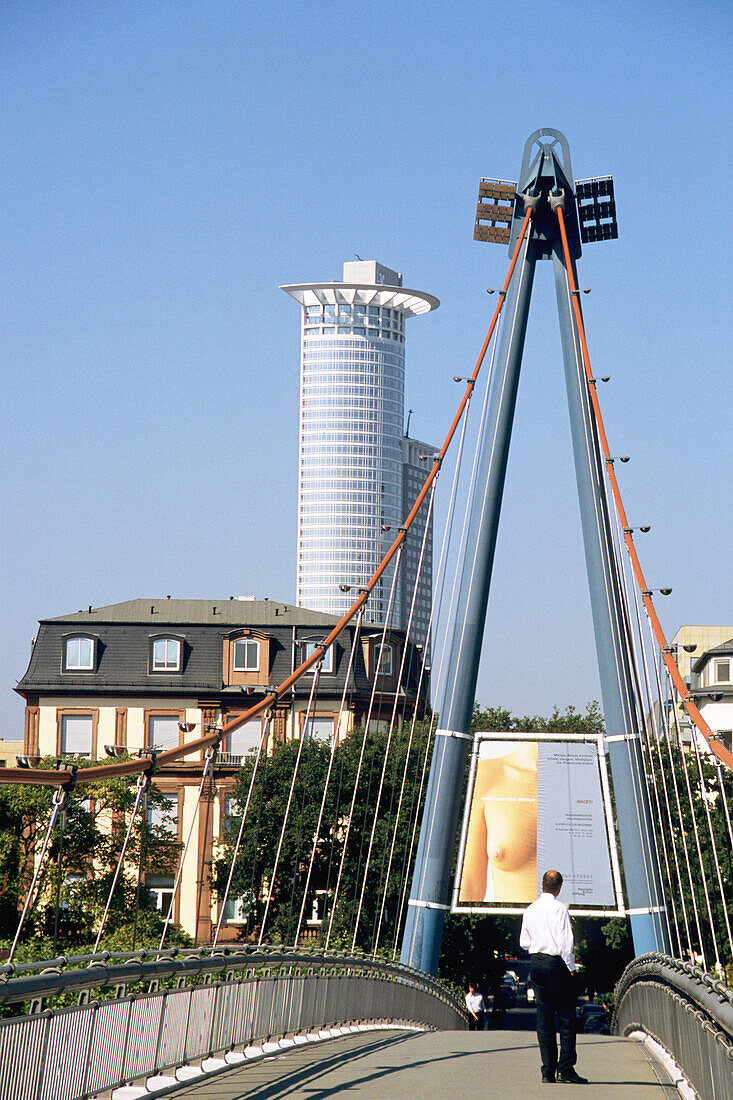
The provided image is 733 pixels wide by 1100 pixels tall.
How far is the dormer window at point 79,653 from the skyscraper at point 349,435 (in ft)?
377

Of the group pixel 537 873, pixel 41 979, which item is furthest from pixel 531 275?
pixel 41 979

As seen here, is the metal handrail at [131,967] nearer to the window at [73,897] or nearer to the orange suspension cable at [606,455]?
the orange suspension cable at [606,455]

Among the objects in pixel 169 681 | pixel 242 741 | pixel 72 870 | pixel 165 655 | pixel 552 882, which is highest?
pixel 165 655

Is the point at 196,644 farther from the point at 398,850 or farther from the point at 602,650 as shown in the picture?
the point at 602,650

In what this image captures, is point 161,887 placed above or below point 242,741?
below

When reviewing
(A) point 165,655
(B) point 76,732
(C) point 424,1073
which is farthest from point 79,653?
(C) point 424,1073

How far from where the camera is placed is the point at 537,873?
95.1ft

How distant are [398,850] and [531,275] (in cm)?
1953

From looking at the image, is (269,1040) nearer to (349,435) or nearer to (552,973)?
(552,973)

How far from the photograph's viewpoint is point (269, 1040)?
12742 mm

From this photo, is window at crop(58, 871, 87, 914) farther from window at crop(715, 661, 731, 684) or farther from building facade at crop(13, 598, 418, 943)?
window at crop(715, 661, 731, 684)

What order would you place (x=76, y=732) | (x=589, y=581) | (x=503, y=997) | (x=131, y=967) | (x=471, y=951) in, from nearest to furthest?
(x=131, y=967) → (x=589, y=581) → (x=471, y=951) → (x=503, y=997) → (x=76, y=732)

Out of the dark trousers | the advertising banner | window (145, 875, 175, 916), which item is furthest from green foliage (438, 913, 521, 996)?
the dark trousers

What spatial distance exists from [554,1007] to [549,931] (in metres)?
0.57
